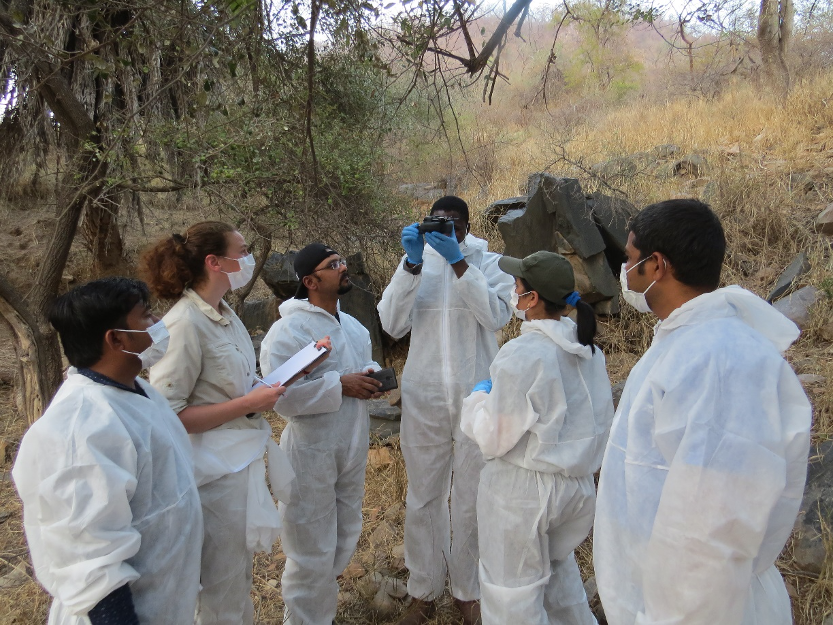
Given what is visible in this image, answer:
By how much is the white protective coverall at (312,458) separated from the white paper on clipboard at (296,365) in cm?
21

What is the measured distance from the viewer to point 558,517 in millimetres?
2338

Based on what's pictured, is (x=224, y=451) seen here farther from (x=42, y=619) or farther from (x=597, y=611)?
(x=597, y=611)

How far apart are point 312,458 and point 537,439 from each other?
3.62 ft

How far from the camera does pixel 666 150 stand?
8391 millimetres

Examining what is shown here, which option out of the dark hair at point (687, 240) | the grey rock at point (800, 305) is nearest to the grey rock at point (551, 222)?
the grey rock at point (800, 305)

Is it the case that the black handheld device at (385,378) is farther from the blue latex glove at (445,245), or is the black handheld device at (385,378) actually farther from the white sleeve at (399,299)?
the blue latex glove at (445,245)

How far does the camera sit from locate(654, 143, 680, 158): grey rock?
831cm

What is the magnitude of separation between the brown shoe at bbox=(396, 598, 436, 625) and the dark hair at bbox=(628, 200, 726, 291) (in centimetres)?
231

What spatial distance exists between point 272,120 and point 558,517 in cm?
402

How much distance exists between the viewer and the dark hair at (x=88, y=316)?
5.55 ft

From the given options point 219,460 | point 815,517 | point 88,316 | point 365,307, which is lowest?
point 815,517

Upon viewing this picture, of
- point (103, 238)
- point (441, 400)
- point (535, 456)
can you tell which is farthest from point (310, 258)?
point (103, 238)

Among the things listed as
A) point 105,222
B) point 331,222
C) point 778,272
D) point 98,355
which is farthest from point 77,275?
point 778,272

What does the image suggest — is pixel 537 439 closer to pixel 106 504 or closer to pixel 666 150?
pixel 106 504
